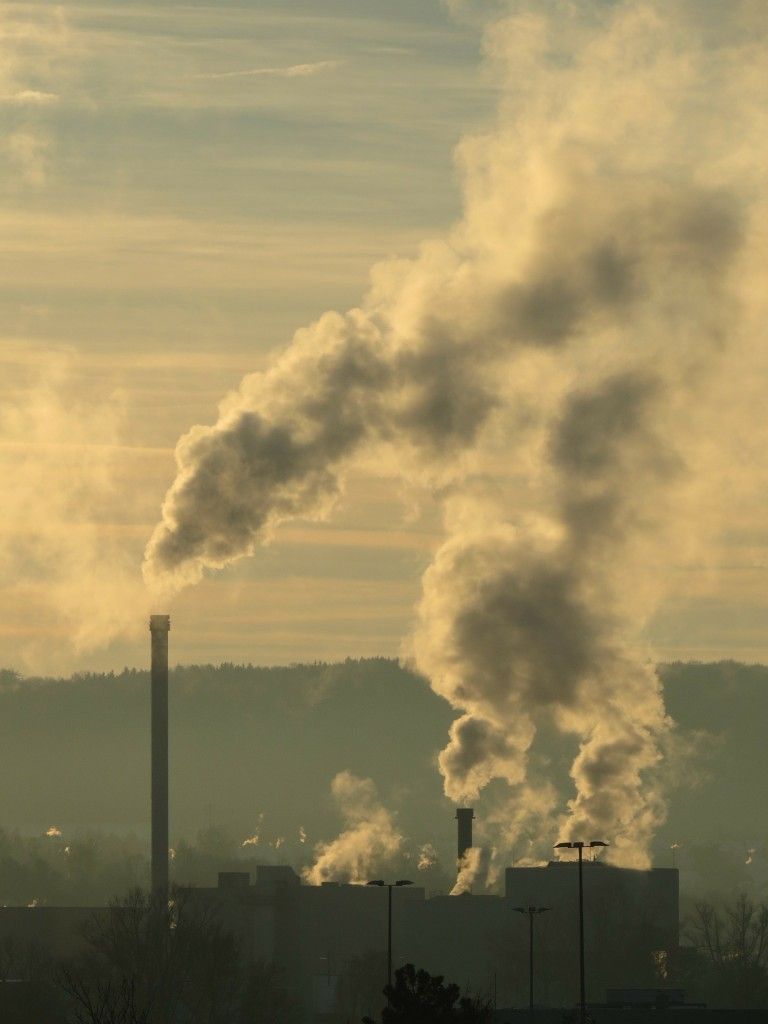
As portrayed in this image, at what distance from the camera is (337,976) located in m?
138

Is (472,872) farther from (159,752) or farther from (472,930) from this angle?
(159,752)

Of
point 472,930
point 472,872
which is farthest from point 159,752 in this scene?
point 472,930

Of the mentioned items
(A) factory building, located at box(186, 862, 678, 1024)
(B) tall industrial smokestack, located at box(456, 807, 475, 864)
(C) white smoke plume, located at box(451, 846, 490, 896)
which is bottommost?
(A) factory building, located at box(186, 862, 678, 1024)

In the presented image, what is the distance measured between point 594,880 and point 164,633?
101 feet

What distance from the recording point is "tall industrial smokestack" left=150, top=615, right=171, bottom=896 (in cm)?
14288

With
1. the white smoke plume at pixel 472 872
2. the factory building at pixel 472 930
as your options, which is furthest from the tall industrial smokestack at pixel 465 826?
the factory building at pixel 472 930

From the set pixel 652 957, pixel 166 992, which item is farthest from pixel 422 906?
pixel 166 992

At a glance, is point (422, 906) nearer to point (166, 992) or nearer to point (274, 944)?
point (274, 944)

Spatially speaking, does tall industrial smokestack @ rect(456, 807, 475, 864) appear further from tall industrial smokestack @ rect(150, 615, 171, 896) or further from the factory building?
tall industrial smokestack @ rect(150, 615, 171, 896)

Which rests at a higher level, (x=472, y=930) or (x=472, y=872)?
(x=472, y=872)

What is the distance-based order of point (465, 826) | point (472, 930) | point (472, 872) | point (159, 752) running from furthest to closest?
1. point (465, 826)
2. point (472, 872)
3. point (159, 752)
4. point (472, 930)

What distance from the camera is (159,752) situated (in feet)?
472

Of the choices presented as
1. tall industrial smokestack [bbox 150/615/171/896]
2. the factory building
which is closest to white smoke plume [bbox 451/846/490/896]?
the factory building

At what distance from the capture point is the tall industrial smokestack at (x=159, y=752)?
143 meters
